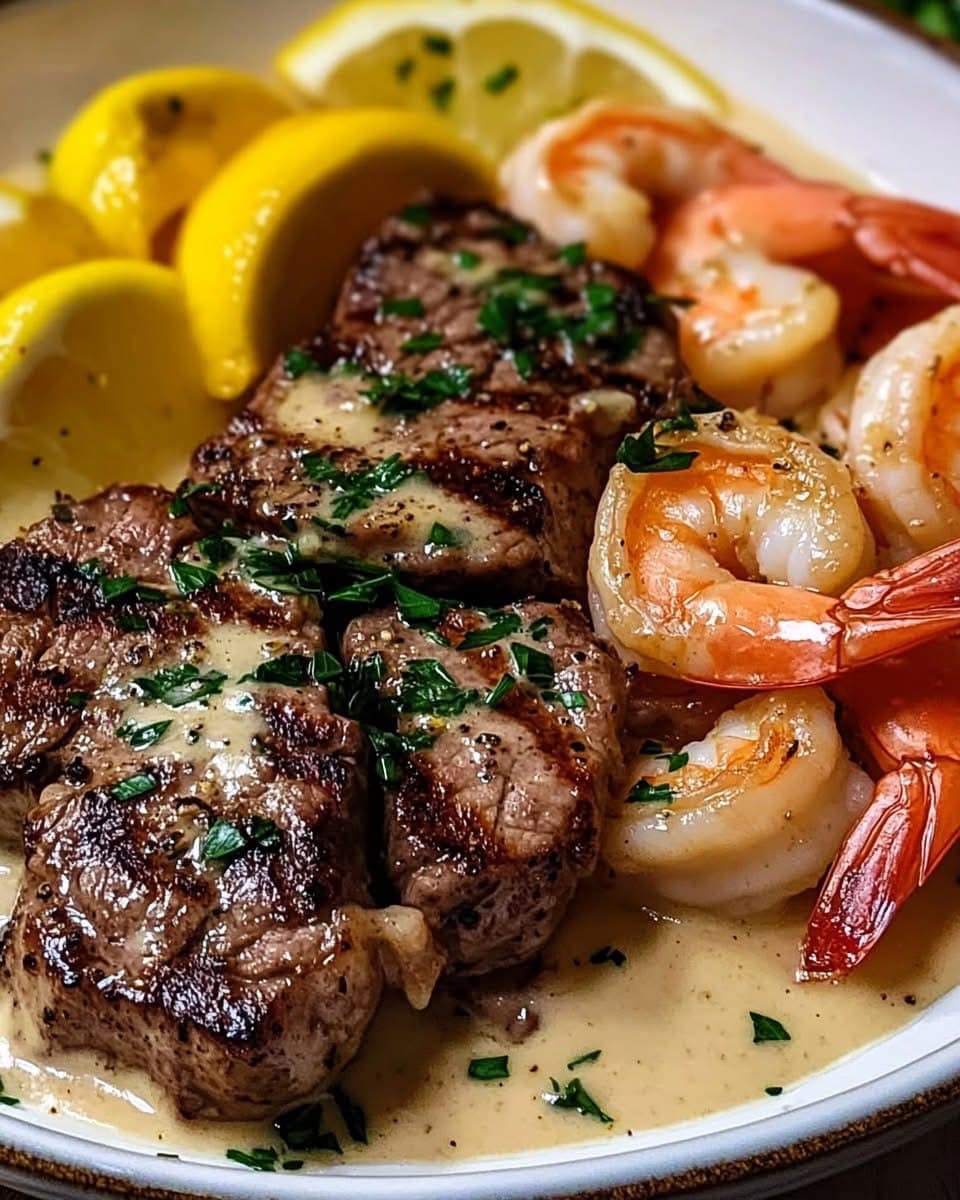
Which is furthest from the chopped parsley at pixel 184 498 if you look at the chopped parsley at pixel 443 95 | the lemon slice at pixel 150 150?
the chopped parsley at pixel 443 95

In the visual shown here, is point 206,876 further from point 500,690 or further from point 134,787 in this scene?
point 500,690

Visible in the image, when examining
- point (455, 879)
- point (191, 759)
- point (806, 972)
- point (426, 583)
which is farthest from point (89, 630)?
point (806, 972)

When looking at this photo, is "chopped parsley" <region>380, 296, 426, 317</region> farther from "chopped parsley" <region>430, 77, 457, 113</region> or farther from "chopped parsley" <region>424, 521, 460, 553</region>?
"chopped parsley" <region>430, 77, 457, 113</region>

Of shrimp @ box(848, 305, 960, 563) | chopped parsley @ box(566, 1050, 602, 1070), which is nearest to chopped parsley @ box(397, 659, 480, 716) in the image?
chopped parsley @ box(566, 1050, 602, 1070)

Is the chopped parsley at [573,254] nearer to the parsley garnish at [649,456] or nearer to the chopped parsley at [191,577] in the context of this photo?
the parsley garnish at [649,456]

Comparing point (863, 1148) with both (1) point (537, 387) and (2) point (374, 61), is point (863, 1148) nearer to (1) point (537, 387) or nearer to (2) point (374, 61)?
(1) point (537, 387)

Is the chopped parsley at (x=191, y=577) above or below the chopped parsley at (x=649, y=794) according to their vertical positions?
above

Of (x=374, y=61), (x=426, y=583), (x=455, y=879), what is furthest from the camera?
(x=374, y=61)
